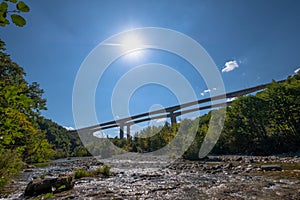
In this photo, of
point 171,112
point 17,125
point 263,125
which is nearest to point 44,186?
→ point 17,125

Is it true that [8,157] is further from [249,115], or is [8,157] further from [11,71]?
[249,115]

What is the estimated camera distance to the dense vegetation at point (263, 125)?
43.4ft

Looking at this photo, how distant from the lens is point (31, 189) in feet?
18.7

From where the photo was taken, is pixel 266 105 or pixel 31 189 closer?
pixel 31 189

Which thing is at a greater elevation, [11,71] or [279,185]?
[11,71]

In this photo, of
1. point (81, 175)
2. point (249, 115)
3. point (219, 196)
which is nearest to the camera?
point (219, 196)

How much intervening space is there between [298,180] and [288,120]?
1030cm

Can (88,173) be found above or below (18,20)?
below

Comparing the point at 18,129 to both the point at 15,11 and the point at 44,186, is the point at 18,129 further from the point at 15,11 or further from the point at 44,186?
the point at 44,186

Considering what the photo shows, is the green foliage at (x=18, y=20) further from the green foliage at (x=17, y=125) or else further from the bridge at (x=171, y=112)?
the bridge at (x=171, y=112)

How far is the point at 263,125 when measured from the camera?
1502 centimetres

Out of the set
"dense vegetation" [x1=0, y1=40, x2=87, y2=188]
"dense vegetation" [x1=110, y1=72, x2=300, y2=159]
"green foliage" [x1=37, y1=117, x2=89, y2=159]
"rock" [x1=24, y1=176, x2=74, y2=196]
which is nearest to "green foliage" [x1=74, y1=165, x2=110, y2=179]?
"rock" [x1=24, y1=176, x2=74, y2=196]

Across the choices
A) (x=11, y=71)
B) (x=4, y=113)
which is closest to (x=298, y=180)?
(x=4, y=113)

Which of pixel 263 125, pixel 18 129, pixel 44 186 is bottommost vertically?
pixel 44 186
